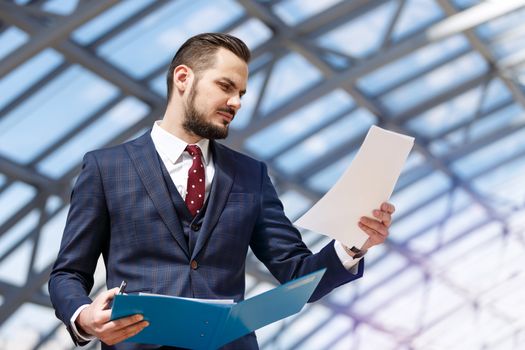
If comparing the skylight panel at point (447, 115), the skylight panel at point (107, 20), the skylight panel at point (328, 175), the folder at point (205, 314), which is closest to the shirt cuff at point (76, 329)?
A: the folder at point (205, 314)

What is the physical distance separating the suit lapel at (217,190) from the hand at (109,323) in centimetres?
35

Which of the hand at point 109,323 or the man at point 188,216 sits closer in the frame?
the hand at point 109,323

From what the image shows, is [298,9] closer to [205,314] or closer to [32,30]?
[32,30]

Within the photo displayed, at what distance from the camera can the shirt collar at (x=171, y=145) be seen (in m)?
2.99

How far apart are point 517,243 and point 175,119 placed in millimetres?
27759

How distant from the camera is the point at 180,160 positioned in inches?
118

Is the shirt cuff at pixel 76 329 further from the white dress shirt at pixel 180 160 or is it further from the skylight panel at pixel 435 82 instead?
the skylight panel at pixel 435 82

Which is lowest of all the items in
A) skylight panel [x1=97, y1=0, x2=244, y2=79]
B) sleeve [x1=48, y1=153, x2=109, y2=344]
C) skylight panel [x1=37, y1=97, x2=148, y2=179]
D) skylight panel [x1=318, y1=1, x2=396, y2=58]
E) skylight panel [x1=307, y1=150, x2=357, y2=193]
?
sleeve [x1=48, y1=153, x2=109, y2=344]

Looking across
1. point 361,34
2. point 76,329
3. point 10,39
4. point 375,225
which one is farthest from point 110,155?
point 361,34

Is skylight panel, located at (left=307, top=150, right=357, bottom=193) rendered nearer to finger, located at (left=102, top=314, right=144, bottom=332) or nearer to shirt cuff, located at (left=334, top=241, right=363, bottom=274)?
shirt cuff, located at (left=334, top=241, right=363, bottom=274)

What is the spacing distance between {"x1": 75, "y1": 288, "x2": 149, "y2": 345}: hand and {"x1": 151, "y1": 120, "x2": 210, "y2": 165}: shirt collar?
60 cm

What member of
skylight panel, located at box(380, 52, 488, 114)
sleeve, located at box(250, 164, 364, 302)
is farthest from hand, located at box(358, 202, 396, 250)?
skylight panel, located at box(380, 52, 488, 114)

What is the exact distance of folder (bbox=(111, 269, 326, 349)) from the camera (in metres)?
2.47

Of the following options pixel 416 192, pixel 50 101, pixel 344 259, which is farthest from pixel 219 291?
pixel 416 192
